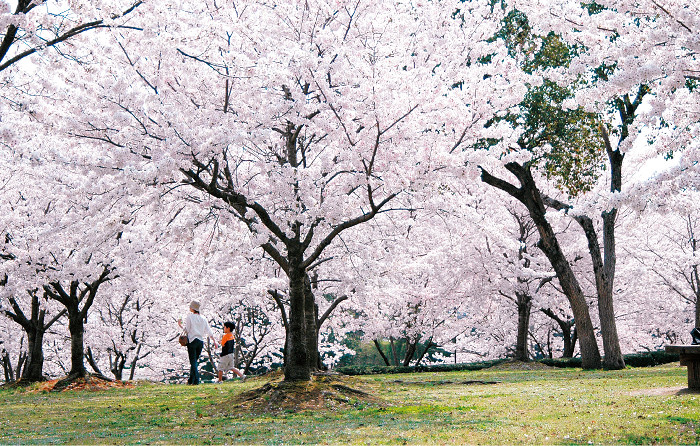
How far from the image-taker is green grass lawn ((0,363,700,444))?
19.5 feet

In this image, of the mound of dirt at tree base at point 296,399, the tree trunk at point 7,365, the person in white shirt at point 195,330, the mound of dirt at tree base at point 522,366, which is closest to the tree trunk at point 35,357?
the person in white shirt at point 195,330

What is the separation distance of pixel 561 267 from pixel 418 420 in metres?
12.7

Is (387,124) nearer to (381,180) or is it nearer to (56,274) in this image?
(381,180)

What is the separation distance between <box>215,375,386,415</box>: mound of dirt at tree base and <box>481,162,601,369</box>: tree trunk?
10597 mm

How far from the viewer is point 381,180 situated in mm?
10242

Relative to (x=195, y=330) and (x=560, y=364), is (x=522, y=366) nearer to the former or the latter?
(x=560, y=364)

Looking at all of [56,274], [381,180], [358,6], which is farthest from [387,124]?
[56,274]

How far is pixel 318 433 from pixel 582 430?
2.59 meters

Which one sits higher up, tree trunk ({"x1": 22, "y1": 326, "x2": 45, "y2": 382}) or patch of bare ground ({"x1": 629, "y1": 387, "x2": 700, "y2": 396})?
tree trunk ({"x1": 22, "y1": 326, "x2": 45, "y2": 382})

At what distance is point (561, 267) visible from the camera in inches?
733

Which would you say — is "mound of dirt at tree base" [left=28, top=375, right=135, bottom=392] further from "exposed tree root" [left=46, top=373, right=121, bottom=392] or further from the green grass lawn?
the green grass lawn

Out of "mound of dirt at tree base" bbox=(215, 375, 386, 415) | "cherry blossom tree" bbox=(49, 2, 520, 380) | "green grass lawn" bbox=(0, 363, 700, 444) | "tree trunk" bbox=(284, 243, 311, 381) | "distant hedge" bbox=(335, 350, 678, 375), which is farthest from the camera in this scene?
"distant hedge" bbox=(335, 350, 678, 375)

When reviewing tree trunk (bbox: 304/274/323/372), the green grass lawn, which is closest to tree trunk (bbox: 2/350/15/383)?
tree trunk (bbox: 304/274/323/372)

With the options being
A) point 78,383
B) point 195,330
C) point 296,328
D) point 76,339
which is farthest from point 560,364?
point 76,339
